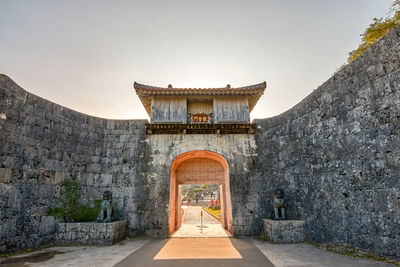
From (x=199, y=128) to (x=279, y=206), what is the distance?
19.0 feet

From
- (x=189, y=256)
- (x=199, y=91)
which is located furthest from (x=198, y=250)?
(x=199, y=91)

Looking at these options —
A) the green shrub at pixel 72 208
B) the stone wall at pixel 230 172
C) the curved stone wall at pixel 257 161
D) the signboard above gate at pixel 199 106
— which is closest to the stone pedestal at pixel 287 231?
the curved stone wall at pixel 257 161

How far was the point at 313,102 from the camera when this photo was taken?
857 centimetres

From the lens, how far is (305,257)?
243 inches

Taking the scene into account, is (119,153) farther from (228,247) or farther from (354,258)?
(354,258)

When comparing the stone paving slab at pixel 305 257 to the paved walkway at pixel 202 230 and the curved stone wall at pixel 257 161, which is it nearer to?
the curved stone wall at pixel 257 161

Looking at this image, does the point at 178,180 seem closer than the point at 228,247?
No

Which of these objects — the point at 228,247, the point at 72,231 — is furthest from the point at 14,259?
the point at 228,247

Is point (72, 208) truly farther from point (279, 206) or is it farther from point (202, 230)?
point (279, 206)

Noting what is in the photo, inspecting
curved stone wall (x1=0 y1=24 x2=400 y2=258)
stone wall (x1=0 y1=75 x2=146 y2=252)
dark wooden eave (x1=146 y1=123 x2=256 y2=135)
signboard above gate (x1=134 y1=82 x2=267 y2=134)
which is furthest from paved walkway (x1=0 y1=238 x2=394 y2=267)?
signboard above gate (x1=134 y1=82 x2=267 y2=134)

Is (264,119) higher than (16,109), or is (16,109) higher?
(264,119)

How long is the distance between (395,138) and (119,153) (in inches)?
466

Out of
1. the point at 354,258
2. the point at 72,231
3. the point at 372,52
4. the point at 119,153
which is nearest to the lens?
the point at 354,258

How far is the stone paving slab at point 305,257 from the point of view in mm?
5449
